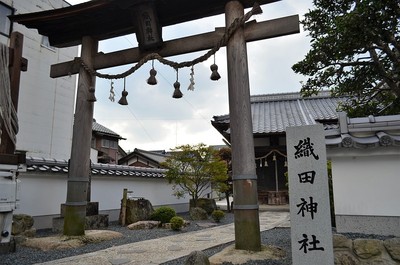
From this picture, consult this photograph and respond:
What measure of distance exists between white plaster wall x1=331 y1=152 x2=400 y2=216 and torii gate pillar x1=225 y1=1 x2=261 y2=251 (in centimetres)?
166

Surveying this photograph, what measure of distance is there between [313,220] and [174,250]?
140 inches

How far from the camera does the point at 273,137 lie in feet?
60.5

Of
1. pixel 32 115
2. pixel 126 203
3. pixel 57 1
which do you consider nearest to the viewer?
pixel 126 203

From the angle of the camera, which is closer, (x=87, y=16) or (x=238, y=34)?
(x=238, y=34)

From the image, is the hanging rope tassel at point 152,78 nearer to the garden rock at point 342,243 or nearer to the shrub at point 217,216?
the garden rock at point 342,243

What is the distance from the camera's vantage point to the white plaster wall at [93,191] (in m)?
9.91

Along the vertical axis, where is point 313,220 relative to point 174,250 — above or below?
above

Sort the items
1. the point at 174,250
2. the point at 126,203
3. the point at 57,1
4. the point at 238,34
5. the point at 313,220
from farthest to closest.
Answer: the point at 57,1 < the point at 126,203 < the point at 174,250 < the point at 238,34 < the point at 313,220

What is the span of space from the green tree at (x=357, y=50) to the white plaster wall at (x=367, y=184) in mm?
2578

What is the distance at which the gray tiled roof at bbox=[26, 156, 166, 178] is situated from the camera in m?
10.3

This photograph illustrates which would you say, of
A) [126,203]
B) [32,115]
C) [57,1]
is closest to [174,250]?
[126,203]

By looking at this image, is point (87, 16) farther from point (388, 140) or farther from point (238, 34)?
point (388, 140)

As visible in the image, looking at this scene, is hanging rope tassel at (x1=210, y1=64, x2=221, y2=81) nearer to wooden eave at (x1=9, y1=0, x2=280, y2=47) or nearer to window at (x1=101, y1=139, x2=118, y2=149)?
wooden eave at (x1=9, y1=0, x2=280, y2=47)

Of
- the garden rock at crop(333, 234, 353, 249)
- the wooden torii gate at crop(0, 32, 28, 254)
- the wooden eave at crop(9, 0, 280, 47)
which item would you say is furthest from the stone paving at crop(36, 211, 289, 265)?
the wooden eave at crop(9, 0, 280, 47)
